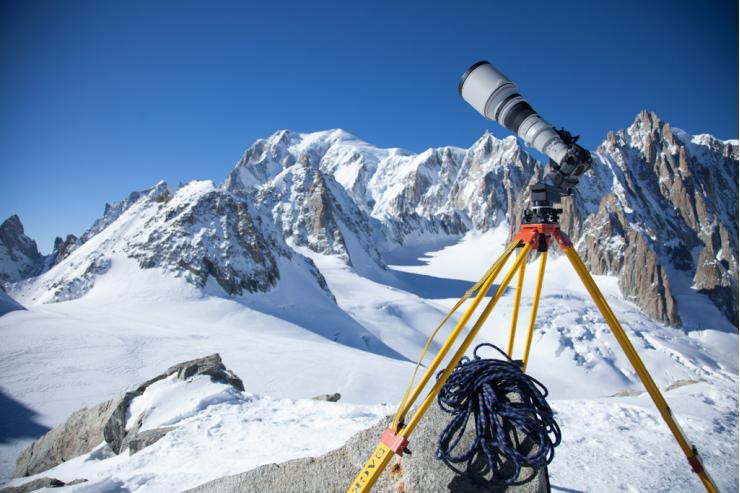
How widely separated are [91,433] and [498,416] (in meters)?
9.55

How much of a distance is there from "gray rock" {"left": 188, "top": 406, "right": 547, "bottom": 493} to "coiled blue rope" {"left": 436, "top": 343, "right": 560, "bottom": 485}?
0.67ft

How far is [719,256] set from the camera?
103750 mm

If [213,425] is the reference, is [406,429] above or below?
above

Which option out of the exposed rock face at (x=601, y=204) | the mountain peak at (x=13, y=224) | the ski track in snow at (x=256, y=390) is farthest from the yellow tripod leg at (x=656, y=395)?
the mountain peak at (x=13, y=224)

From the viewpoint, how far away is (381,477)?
11.0 feet

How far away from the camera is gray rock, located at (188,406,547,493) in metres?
3.03

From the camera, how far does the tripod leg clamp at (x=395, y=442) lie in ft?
7.71

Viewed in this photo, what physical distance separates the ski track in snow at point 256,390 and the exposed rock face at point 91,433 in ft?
1.64

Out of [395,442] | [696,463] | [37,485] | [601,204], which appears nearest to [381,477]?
[395,442]

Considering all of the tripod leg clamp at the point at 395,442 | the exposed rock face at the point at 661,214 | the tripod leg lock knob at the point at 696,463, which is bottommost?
the tripod leg lock knob at the point at 696,463

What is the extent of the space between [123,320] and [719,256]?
14123 cm

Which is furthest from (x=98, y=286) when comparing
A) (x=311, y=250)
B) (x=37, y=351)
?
(x=311, y=250)

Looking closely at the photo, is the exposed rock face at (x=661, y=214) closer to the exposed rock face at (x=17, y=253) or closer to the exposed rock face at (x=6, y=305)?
the exposed rock face at (x=6, y=305)

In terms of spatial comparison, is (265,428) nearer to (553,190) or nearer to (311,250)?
(553,190)
